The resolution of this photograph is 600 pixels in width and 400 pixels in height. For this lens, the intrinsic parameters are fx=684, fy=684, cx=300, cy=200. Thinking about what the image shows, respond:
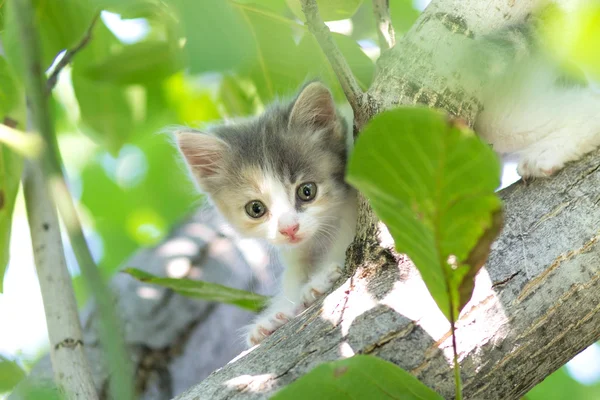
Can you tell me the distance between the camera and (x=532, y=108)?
87.2 inches

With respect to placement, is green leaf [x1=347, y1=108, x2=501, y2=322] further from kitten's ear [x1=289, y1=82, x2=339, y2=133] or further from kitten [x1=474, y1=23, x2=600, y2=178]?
kitten's ear [x1=289, y1=82, x2=339, y2=133]

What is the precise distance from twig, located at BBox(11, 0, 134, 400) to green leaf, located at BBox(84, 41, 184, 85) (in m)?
0.93

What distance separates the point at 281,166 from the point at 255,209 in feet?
0.71

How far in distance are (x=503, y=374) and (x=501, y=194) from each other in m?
0.53

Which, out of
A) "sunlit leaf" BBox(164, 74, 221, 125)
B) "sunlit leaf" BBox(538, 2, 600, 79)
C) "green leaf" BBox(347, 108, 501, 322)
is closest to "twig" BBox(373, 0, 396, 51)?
"sunlit leaf" BBox(538, 2, 600, 79)

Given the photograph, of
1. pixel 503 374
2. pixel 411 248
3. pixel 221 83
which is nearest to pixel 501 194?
pixel 503 374

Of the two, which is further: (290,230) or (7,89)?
(290,230)

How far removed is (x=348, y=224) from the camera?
2.61 meters

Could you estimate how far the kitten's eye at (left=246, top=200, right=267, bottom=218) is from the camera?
113 inches

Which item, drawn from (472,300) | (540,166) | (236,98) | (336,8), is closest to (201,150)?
(236,98)

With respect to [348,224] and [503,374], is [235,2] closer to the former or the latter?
[348,224]

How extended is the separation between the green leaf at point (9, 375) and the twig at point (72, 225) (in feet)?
2.81

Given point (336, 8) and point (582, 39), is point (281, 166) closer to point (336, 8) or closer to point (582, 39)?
point (336, 8)

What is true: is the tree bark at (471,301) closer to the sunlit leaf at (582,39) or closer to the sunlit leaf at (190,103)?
the sunlit leaf at (582,39)
